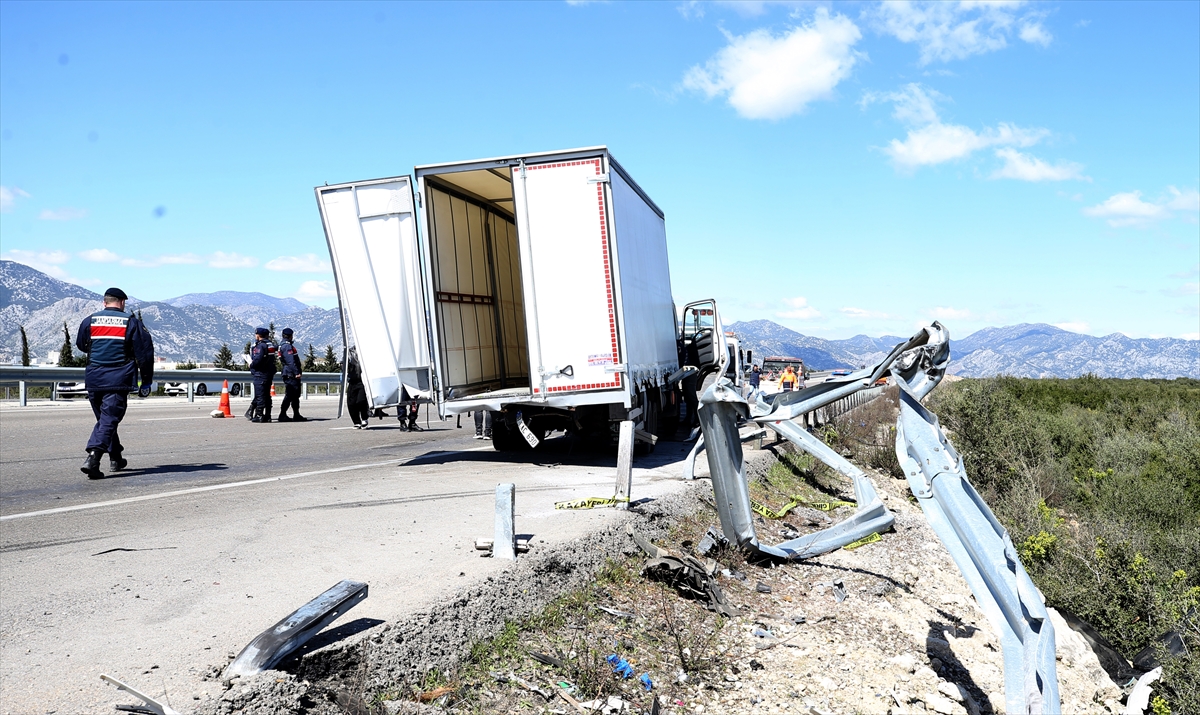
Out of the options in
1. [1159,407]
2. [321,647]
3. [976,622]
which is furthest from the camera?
[1159,407]

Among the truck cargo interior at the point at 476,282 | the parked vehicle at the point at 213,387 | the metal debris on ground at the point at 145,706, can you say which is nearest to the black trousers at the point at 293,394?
the truck cargo interior at the point at 476,282

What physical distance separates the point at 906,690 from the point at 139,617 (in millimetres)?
4514

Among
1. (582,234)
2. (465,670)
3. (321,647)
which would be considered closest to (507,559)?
(465,670)

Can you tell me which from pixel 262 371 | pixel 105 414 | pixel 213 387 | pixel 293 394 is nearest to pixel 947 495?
pixel 105 414

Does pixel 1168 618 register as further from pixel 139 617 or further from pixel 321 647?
pixel 139 617

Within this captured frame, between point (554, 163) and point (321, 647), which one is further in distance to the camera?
point (554, 163)

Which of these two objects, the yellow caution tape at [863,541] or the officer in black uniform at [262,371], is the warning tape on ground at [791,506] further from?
the officer in black uniform at [262,371]

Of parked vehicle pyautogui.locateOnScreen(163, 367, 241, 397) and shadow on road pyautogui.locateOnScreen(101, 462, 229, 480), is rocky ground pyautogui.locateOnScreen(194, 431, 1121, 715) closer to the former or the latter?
shadow on road pyautogui.locateOnScreen(101, 462, 229, 480)

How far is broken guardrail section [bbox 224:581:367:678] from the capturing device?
341 centimetres

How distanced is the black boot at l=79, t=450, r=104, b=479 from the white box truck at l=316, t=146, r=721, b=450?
3070mm

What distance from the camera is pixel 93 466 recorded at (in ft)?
30.2

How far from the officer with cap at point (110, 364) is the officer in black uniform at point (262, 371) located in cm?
725

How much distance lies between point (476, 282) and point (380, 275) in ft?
7.58

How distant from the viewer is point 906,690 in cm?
519
